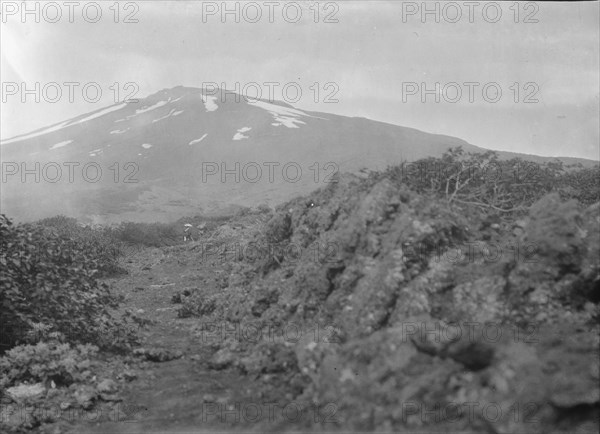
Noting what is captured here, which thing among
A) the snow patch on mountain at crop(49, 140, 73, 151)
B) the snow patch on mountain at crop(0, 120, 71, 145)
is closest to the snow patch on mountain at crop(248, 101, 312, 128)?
the snow patch on mountain at crop(49, 140, 73, 151)

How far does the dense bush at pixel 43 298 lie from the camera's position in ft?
21.0

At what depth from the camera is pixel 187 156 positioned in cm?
6109

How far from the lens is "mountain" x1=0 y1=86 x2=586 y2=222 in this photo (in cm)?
4153

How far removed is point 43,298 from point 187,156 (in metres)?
56.0

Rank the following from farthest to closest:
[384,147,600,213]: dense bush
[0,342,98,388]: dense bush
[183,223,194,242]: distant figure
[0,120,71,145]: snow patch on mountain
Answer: [0,120,71,145]: snow patch on mountain
[183,223,194,242]: distant figure
[384,147,600,213]: dense bush
[0,342,98,388]: dense bush

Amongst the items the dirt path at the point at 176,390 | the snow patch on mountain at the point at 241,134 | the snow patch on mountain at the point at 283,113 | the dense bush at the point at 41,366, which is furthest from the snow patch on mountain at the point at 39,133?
the dense bush at the point at 41,366

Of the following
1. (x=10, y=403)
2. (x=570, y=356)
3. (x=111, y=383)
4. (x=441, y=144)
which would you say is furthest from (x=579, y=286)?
(x=441, y=144)

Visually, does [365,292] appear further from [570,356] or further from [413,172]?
[413,172]

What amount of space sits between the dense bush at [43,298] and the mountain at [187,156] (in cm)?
2832

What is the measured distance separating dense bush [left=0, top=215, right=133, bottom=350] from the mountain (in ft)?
92.9

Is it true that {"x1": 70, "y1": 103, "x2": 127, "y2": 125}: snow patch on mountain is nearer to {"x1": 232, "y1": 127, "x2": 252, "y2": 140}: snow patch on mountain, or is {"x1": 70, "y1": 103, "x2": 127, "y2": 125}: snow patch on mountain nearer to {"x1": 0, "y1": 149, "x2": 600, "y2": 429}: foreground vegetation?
A: {"x1": 232, "y1": 127, "x2": 252, "y2": 140}: snow patch on mountain

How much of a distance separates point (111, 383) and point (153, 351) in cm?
97

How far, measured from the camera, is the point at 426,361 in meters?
3.74

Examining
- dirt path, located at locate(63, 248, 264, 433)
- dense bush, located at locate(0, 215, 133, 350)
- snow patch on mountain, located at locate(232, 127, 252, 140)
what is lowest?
dirt path, located at locate(63, 248, 264, 433)
